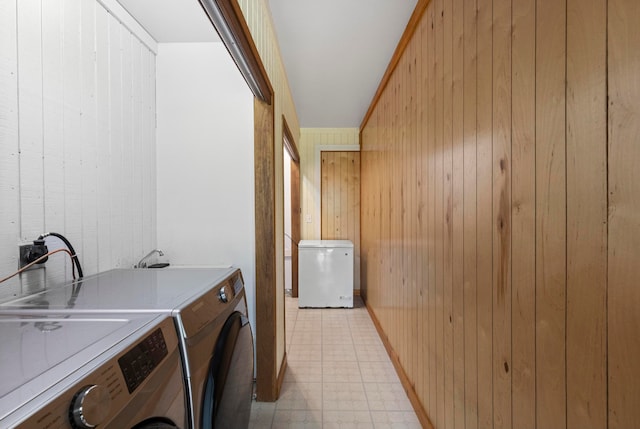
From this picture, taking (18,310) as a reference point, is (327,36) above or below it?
above

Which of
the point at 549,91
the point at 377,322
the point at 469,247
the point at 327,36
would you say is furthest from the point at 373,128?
the point at 549,91

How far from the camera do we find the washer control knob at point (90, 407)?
1.40 ft

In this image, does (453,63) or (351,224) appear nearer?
(453,63)

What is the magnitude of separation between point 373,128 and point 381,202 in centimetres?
95

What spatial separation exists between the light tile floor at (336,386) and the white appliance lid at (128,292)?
3.53ft

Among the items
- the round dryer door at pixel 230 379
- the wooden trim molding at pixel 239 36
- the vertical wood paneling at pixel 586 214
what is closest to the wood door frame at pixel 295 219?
the wooden trim molding at pixel 239 36

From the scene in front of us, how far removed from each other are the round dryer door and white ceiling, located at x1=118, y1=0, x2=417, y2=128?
5.48ft

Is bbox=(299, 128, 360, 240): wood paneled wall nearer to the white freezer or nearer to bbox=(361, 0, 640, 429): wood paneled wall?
the white freezer

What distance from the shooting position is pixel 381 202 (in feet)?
9.27

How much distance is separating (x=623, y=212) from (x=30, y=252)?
1761mm

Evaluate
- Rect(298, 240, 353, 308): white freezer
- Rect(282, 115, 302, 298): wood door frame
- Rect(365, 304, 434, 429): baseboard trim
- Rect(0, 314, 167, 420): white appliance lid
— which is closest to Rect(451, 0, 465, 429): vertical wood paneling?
Rect(365, 304, 434, 429): baseboard trim

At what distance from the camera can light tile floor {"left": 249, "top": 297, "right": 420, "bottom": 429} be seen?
1.68m

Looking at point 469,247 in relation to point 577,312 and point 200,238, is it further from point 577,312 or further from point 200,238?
point 200,238

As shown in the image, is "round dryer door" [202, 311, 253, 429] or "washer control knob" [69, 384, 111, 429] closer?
"washer control knob" [69, 384, 111, 429]
